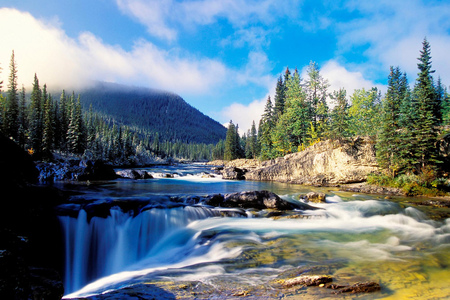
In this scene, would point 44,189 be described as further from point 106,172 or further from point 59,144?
point 59,144

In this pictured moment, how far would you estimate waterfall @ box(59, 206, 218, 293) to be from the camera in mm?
7742

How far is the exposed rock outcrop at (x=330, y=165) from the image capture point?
80.2 feet

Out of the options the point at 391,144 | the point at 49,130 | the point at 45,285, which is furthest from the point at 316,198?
the point at 49,130

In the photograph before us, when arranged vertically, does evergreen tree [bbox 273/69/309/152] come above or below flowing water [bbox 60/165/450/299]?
above

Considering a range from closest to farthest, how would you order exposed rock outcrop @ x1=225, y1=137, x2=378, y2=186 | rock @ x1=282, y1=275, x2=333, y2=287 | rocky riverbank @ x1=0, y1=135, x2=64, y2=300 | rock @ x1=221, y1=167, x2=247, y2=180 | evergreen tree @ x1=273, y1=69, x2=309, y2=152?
rocky riverbank @ x1=0, y1=135, x2=64, y2=300, rock @ x1=282, y1=275, x2=333, y2=287, exposed rock outcrop @ x1=225, y1=137, x2=378, y2=186, rock @ x1=221, y1=167, x2=247, y2=180, evergreen tree @ x1=273, y1=69, x2=309, y2=152

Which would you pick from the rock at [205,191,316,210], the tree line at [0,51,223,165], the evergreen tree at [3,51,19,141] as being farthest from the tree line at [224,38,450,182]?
the evergreen tree at [3,51,19,141]

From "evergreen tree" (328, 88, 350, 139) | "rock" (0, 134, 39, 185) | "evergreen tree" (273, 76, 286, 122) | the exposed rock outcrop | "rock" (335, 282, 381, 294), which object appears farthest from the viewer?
"evergreen tree" (273, 76, 286, 122)

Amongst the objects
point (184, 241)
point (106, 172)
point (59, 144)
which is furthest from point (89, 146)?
point (184, 241)

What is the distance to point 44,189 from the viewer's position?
10.3m

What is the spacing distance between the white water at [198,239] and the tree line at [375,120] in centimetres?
1077

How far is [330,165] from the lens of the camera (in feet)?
88.4

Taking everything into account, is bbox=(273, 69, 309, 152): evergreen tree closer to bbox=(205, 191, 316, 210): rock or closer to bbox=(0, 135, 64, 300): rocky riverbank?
bbox=(205, 191, 316, 210): rock

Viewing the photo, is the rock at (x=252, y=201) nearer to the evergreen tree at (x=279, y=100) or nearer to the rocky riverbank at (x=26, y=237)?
the rocky riverbank at (x=26, y=237)

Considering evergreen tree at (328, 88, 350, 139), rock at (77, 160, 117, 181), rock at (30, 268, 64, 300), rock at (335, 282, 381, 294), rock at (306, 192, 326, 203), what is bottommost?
rock at (335, 282, 381, 294)
